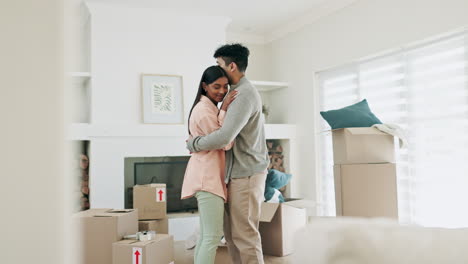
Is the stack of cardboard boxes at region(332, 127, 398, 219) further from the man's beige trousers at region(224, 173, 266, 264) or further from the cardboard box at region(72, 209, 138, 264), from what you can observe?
the cardboard box at region(72, 209, 138, 264)

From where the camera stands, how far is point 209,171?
2039 mm

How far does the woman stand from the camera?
1.99 meters

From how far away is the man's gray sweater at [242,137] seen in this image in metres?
1.92

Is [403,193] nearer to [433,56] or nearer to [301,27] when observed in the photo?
[433,56]

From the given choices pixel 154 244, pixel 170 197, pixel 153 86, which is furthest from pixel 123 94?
pixel 154 244

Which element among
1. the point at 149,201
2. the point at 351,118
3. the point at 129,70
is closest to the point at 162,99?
the point at 129,70

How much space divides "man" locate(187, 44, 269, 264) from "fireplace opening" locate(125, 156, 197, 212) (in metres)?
2.61

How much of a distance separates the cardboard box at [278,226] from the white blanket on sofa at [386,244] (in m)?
2.39

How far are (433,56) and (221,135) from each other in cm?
231

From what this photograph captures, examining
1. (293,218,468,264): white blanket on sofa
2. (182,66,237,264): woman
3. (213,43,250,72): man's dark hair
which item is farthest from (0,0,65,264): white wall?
(213,43,250,72): man's dark hair

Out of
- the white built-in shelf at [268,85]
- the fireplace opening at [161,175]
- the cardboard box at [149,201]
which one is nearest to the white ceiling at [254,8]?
the white built-in shelf at [268,85]

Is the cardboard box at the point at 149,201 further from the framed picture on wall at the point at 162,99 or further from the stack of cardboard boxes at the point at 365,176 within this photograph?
the stack of cardboard boxes at the point at 365,176

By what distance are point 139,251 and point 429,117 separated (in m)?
2.55

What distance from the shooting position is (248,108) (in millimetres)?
1967
